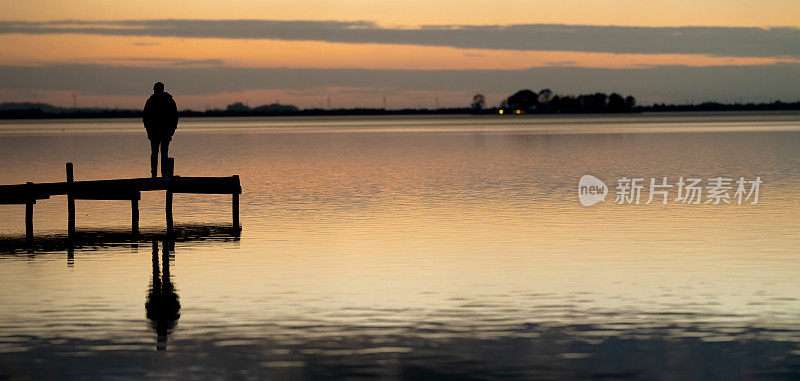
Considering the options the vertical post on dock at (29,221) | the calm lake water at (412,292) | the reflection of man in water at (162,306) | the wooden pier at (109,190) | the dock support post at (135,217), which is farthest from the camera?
the dock support post at (135,217)

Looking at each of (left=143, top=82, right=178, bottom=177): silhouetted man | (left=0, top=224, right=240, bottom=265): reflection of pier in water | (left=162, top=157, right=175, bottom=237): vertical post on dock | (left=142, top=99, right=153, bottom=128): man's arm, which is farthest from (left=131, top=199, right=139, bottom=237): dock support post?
(left=142, top=99, right=153, bottom=128): man's arm

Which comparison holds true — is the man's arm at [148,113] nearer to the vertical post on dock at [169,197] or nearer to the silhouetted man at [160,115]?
the silhouetted man at [160,115]

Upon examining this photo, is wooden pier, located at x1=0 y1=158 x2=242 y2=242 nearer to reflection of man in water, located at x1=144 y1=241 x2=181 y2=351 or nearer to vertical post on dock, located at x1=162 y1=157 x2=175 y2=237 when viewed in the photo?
vertical post on dock, located at x1=162 y1=157 x2=175 y2=237

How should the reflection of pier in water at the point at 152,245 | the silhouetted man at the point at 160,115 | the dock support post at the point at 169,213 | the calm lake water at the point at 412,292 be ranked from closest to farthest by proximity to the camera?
the calm lake water at the point at 412,292, the reflection of pier in water at the point at 152,245, the dock support post at the point at 169,213, the silhouetted man at the point at 160,115

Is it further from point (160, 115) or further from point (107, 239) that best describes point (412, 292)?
point (160, 115)

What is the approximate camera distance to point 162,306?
53.1 feet

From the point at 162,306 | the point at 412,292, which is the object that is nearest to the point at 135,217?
the point at 162,306

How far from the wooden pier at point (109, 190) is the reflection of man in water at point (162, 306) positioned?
703cm

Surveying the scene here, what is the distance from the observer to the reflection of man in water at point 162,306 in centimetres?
1419

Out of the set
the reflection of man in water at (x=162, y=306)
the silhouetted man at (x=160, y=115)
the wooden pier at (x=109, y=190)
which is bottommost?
the reflection of man in water at (x=162, y=306)

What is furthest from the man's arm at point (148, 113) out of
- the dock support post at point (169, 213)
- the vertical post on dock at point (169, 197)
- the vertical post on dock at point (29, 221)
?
the vertical post on dock at point (29, 221)

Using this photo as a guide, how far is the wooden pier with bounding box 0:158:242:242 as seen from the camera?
25.9m

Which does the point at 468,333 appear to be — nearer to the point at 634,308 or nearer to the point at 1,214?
the point at 634,308

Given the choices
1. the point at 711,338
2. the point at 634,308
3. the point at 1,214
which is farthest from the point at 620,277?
the point at 1,214
